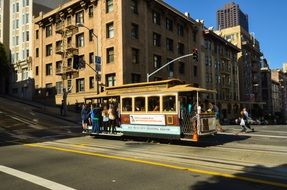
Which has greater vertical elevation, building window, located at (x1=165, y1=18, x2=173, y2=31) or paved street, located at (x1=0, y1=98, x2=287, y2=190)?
building window, located at (x1=165, y1=18, x2=173, y2=31)

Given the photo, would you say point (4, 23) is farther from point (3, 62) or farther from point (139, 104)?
point (139, 104)

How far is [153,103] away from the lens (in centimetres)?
1766

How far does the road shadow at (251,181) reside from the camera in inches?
320

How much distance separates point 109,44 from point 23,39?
1159 inches

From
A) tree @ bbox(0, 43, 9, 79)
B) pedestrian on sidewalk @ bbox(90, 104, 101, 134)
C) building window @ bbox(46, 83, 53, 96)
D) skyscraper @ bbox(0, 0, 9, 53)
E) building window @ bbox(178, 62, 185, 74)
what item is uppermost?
skyscraper @ bbox(0, 0, 9, 53)

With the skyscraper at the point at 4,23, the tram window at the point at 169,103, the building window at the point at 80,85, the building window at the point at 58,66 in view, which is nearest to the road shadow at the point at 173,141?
the tram window at the point at 169,103

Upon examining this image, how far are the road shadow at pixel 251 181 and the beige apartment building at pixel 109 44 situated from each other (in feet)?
98.0

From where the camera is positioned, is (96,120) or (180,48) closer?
(96,120)

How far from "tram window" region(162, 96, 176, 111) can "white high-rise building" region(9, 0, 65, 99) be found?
47.9 metres

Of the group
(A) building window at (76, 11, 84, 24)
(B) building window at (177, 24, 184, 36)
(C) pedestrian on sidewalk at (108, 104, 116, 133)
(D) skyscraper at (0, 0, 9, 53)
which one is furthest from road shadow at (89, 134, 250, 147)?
(D) skyscraper at (0, 0, 9, 53)

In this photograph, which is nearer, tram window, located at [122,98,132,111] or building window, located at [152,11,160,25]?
tram window, located at [122,98,132,111]

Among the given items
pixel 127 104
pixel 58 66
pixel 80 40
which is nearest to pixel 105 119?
pixel 127 104

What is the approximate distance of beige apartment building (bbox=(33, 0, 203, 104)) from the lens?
43812 millimetres

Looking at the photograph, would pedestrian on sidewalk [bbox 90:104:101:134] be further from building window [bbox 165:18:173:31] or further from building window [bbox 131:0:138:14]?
building window [bbox 165:18:173:31]
